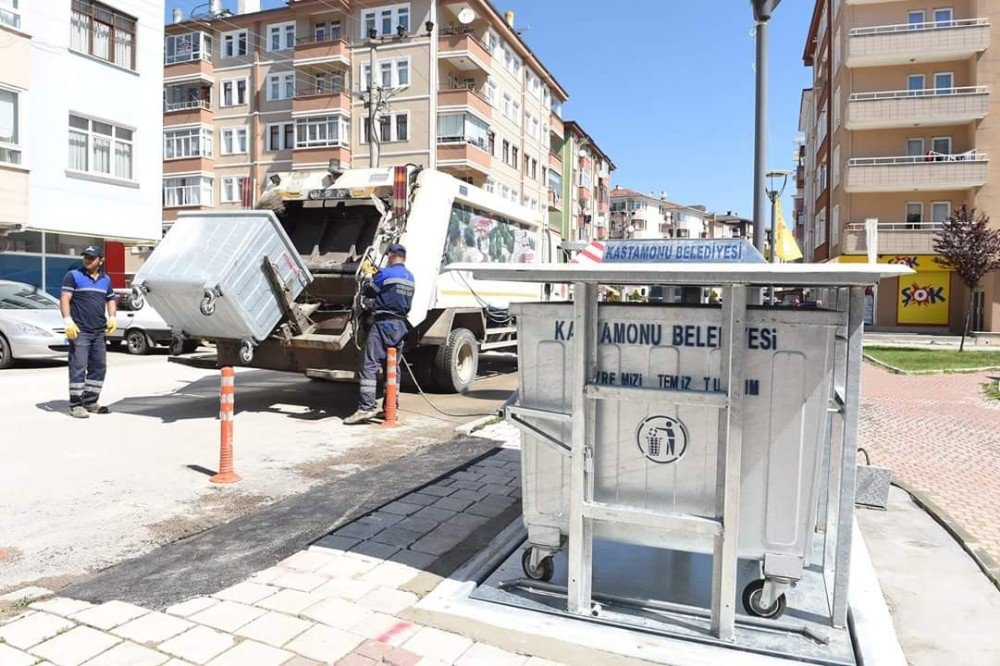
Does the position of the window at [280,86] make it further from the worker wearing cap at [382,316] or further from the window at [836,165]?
the worker wearing cap at [382,316]

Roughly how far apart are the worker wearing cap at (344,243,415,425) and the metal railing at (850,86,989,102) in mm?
33812

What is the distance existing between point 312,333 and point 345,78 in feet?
117

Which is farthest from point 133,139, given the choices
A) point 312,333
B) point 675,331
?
point 675,331

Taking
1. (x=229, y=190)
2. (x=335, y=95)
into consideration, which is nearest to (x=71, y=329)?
(x=335, y=95)

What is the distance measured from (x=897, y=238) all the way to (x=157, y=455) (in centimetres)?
3553

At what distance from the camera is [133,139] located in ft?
70.0

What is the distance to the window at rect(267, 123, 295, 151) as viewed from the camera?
4231cm

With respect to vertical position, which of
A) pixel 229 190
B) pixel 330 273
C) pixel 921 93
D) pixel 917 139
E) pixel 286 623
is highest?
pixel 921 93

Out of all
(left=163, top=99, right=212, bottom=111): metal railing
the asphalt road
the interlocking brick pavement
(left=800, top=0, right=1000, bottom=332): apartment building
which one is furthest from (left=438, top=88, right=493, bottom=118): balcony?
the asphalt road

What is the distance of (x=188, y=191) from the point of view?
44.3m

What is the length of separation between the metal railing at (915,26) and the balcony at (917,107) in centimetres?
269

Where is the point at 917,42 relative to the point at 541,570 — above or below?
above

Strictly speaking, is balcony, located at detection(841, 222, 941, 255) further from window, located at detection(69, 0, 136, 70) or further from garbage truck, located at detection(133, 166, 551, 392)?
window, located at detection(69, 0, 136, 70)

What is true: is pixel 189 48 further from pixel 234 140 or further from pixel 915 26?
pixel 915 26
